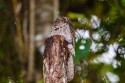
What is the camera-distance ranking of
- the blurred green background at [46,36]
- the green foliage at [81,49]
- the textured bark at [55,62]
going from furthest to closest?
the blurred green background at [46,36], the green foliage at [81,49], the textured bark at [55,62]

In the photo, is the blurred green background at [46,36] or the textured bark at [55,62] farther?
the blurred green background at [46,36]

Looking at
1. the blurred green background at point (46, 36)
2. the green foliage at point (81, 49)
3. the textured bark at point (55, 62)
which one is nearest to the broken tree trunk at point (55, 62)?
the textured bark at point (55, 62)

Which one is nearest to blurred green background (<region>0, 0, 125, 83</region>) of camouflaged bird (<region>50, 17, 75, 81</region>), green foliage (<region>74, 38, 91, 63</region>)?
green foliage (<region>74, 38, 91, 63</region>)

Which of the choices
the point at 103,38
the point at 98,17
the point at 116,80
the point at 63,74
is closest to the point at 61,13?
the point at 98,17

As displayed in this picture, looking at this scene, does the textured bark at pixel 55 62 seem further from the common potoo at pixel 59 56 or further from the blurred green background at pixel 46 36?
the blurred green background at pixel 46 36

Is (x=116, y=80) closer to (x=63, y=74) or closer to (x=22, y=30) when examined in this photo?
(x=22, y=30)

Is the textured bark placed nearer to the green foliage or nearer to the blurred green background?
the green foliage

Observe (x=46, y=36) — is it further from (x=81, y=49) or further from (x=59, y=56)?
(x=59, y=56)

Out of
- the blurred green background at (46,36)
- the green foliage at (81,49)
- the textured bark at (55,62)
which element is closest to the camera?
the textured bark at (55,62)
